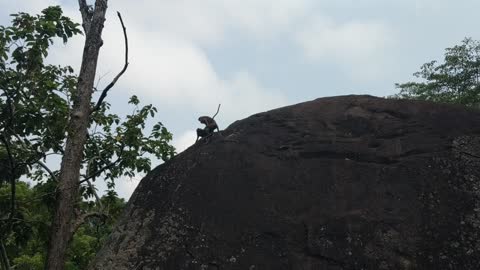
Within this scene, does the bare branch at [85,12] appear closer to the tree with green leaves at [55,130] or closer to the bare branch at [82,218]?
the tree with green leaves at [55,130]

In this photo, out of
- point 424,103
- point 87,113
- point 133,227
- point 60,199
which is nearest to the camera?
point 133,227

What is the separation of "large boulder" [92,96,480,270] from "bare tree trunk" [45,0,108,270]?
6.78ft

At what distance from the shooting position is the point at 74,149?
283 inches

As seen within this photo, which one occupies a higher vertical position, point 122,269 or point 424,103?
point 424,103

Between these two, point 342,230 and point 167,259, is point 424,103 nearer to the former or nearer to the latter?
point 342,230

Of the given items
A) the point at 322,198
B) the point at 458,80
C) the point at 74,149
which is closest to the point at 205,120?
the point at 322,198

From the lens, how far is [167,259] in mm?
4500

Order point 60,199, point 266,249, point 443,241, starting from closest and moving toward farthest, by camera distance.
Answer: point 443,241, point 266,249, point 60,199

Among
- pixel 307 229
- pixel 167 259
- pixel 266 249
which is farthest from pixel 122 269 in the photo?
pixel 307 229

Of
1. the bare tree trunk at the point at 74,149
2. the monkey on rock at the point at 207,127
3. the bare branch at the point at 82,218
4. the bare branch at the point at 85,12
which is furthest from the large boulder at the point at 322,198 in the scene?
the bare branch at the point at 85,12

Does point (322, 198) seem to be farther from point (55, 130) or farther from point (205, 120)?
point (55, 130)

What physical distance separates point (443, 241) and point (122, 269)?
2.72 meters

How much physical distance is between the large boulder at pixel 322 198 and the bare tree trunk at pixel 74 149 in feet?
6.78

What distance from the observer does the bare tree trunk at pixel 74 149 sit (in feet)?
22.0
